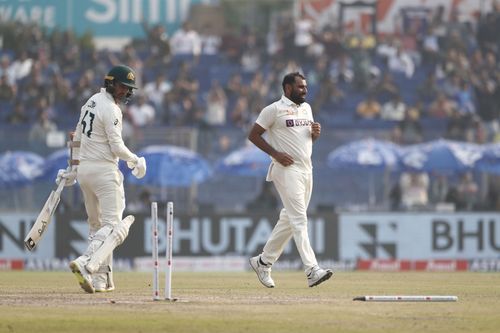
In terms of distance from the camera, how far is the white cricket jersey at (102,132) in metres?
13.4

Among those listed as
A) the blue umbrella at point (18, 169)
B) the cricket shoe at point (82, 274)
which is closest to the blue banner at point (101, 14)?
the blue umbrella at point (18, 169)

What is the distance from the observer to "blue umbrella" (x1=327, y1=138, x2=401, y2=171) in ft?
94.0

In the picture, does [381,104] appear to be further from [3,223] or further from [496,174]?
[3,223]

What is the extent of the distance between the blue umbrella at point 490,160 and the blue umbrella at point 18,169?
9542 millimetres

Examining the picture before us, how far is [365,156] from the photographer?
2875 centimetres

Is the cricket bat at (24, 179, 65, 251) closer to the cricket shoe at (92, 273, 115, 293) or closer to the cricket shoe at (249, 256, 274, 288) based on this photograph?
the cricket shoe at (92, 273, 115, 293)

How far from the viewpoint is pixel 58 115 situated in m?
32.1

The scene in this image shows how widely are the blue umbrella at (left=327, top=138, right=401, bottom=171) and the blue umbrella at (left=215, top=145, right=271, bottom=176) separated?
149 cm

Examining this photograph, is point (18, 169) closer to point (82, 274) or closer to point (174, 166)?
point (174, 166)

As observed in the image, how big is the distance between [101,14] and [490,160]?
11652 millimetres

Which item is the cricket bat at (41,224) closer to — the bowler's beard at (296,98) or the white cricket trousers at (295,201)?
the white cricket trousers at (295,201)

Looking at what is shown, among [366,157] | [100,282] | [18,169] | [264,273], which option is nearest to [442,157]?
[366,157]

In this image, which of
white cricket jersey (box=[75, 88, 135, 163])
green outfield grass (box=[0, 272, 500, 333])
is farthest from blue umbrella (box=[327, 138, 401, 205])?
white cricket jersey (box=[75, 88, 135, 163])

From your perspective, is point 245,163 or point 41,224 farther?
point 245,163
